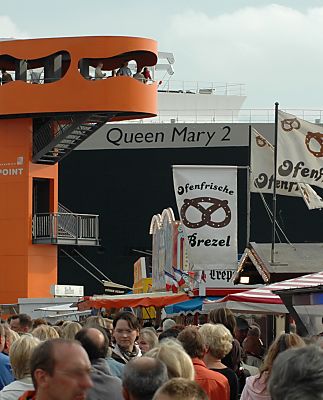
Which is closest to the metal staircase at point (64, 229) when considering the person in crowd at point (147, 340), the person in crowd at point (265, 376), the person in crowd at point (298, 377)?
the person in crowd at point (147, 340)

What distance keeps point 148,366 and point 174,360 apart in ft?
3.13

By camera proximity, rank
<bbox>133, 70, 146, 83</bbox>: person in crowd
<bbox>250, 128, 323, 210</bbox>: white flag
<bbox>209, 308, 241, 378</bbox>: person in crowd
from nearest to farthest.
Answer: <bbox>209, 308, 241, 378</bbox>: person in crowd < <bbox>250, 128, 323, 210</bbox>: white flag < <bbox>133, 70, 146, 83</bbox>: person in crowd

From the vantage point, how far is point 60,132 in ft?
143

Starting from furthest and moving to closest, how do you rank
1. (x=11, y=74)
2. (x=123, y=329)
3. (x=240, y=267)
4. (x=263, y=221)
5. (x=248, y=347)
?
(x=263, y=221) < (x=11, y=74) < (x=240, y=267) < (x=248, y=347) < (x=123, y=329)

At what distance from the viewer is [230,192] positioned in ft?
76.7

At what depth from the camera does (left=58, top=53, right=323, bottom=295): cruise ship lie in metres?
58.8

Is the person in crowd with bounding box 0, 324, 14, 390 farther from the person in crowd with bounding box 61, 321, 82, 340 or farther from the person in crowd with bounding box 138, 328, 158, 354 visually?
the person in crowd with bounding box 138, 328, 158, 354

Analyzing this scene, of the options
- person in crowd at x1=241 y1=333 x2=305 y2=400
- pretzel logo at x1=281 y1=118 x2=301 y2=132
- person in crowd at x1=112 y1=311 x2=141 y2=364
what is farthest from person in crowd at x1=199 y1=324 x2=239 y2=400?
pretzel logo at x1=281 y1=118 x2=301 y2=132

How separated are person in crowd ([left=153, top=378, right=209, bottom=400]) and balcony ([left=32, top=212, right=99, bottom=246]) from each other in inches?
1515

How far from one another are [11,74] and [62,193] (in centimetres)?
1630

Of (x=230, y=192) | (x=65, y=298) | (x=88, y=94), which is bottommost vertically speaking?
(x=65, y=298)

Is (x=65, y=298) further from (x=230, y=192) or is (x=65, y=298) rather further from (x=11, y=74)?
(x=230, y=192)

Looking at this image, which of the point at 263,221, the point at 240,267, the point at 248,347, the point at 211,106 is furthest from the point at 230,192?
the point at 211,106

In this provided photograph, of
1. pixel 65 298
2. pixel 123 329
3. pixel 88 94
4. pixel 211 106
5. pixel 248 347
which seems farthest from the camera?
pixel 211 106
